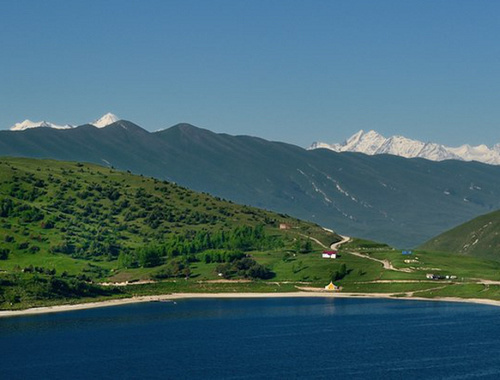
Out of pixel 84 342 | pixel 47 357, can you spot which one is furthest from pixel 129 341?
pixel 47 357

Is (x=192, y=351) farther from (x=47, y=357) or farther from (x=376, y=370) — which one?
(x=376, y=370)

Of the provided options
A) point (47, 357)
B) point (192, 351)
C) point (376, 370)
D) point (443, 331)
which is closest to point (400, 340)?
point (443, 331)

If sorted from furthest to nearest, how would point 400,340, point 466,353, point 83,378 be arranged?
point 400,340, point 466,353, point 83,378

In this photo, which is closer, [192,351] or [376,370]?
[376,370]

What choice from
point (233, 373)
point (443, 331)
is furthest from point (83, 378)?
point (443, 331)

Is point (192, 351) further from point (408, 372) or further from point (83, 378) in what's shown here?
point (408, 372)

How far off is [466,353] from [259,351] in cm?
4144

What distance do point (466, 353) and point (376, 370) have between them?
24.4 meters

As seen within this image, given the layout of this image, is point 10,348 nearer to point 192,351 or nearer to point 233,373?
point 192,351

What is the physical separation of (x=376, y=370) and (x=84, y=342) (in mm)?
67729

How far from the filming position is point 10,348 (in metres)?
178

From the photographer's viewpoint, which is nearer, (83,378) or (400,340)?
(83,378)

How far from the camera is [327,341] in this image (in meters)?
186

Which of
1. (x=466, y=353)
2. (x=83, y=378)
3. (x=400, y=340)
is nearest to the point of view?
(x=83, y=378)
